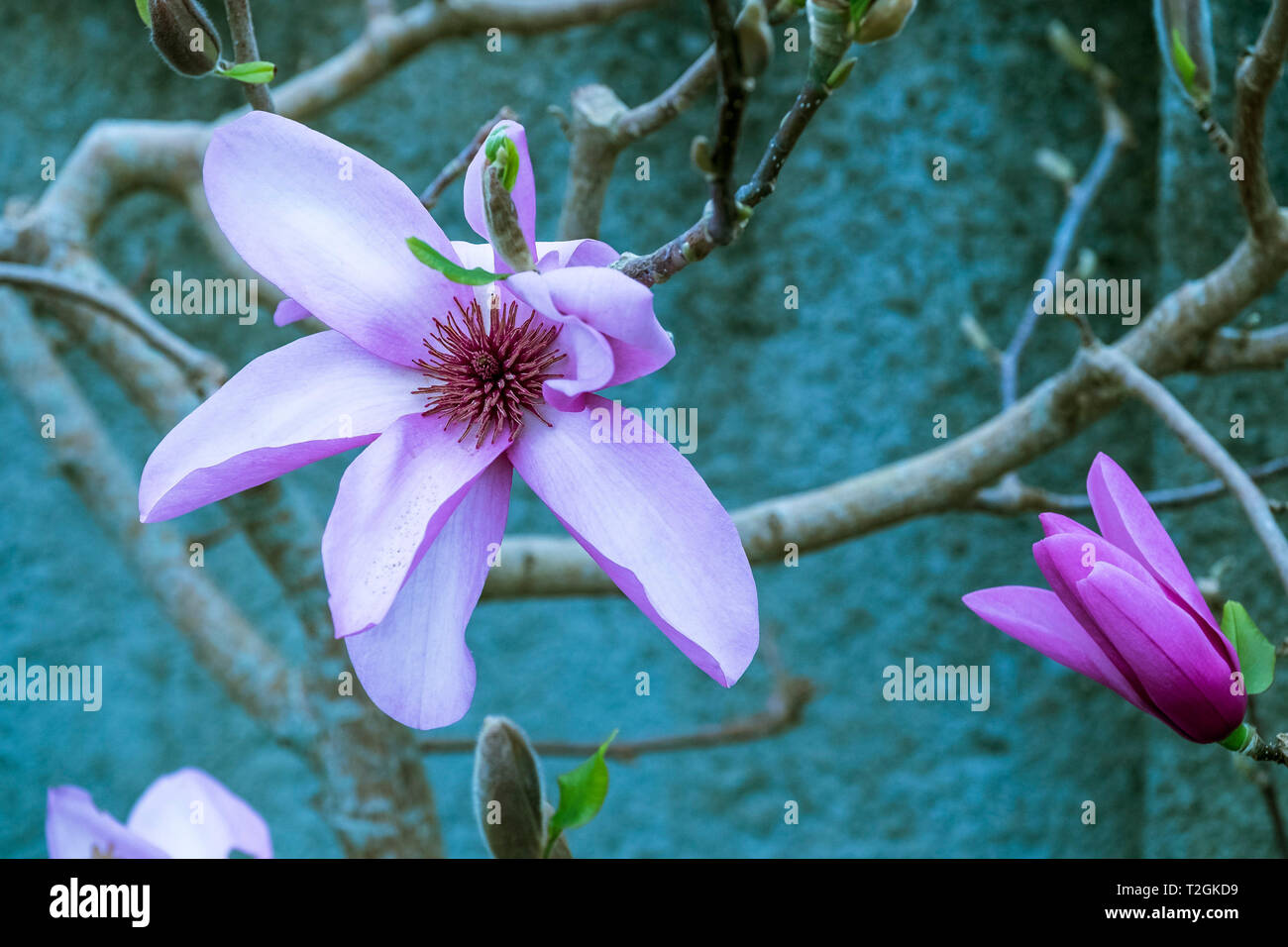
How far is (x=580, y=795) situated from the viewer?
0.82 ft

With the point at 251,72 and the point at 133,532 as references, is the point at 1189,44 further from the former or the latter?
the point at 133,532

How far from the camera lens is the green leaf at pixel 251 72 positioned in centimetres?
22

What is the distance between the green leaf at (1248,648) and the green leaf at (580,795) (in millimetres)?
144

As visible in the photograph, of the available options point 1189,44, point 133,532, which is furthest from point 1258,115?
point 133,532

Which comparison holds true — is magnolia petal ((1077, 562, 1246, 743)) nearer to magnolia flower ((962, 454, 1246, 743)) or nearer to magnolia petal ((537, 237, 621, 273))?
magnolia flower ((962, 454, 1246, 743))

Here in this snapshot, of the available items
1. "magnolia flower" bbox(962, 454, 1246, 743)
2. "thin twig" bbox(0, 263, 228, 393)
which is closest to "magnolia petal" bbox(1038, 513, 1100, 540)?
"magnolia flower" bbox(962, 454, 1246, 743)

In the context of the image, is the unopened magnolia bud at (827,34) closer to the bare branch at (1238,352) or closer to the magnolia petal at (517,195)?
the magnolia petal at (517,195)

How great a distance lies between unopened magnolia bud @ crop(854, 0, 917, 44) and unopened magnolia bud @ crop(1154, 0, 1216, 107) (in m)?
0.18

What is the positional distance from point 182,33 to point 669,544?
157mm

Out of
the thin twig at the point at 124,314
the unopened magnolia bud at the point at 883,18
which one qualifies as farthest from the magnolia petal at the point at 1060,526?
the thin twig at the point at 124,314

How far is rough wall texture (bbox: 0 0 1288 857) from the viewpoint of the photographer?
811mm

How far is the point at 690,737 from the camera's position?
62cm

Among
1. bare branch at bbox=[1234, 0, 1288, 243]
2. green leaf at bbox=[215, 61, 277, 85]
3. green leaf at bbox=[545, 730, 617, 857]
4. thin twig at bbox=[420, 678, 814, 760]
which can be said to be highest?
bare branch at bbox=[1234, 0, 1288, 243]
